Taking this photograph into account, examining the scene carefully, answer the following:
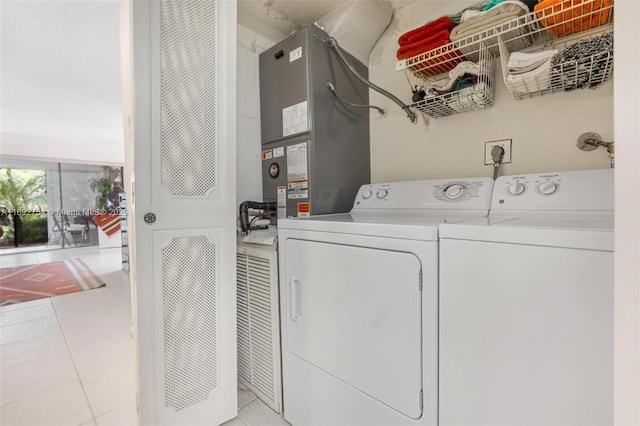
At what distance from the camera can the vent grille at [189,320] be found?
1299 millimetres

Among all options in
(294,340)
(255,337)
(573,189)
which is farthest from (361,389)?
(573,189)

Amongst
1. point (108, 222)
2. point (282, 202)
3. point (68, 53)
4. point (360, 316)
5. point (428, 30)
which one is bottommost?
point (360, 316)

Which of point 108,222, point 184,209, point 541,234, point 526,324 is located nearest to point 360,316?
point 526,324

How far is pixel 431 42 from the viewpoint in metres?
1.46

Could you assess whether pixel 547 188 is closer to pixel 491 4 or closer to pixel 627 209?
pixel 491 4

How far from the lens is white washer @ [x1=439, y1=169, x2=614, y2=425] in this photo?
2.27 feet

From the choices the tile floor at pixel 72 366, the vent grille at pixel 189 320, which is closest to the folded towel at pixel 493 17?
the vent grille at pixel 189 320

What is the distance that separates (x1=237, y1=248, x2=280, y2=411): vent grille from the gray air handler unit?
0.44 metres

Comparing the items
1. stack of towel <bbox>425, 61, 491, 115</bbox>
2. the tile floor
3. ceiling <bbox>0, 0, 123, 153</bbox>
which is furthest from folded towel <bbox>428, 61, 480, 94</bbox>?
ceiling <bbox>0, 0, 123, 153</bbox>

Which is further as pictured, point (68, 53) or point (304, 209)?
point (68, 53)

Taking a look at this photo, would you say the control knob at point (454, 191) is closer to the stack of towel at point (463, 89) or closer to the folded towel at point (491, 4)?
the stack of towel at point (463, 89)

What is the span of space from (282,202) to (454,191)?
3.30ft

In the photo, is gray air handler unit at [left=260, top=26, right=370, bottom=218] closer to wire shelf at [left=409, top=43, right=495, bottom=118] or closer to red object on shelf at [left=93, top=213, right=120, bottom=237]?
wire shelf at [left=409, top=43, right=495, bottom=118]

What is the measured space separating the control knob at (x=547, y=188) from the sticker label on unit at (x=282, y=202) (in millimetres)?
1305
